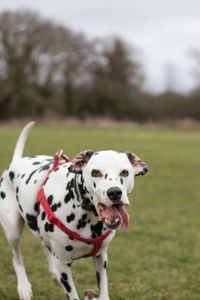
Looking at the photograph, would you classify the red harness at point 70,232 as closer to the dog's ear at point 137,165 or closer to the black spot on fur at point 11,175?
the dog's ear at point 137,165

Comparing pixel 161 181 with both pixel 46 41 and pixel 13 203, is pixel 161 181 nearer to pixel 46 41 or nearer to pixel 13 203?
pixel 13 203

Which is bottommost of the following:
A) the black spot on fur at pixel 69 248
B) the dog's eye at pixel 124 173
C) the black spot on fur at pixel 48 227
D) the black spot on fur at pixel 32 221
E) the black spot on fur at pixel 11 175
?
the black spot on fur at pixel 69 248

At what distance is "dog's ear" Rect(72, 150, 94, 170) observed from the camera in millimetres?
3838

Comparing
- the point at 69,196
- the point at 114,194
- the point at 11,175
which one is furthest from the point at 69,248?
the point at 11,175

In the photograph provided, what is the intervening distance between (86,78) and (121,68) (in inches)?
237

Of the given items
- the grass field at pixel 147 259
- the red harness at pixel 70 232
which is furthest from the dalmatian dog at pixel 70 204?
the grass field at pixel 147 259

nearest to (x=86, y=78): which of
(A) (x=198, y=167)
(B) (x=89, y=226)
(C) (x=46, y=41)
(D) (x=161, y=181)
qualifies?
(C) (x=46, y=41)

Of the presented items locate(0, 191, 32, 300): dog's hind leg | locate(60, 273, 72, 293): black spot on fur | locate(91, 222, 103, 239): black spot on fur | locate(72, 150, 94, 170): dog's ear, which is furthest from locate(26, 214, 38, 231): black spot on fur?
locate(72, 150, 94, 170): dog's ear

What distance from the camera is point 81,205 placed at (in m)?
4.05

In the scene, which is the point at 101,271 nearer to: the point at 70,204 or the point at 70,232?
the point at 70,232

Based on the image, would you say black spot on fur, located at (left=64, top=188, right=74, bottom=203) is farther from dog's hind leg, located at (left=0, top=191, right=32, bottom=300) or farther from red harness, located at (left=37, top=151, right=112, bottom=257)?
dog's hind leg, located at (left=0, top=191, right=32, bottom=300)

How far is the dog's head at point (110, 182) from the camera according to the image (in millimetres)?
3443

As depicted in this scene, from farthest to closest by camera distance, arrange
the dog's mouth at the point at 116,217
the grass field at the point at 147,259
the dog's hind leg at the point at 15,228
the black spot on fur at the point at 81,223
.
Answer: the grass field at the point at 147,259 < the dog's hind leg at the point at 15,228 < the black spot on fur at the point at 81,223 < the dog's mouth at the point at 116,217

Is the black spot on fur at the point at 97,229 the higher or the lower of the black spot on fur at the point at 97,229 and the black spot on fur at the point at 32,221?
the higher
